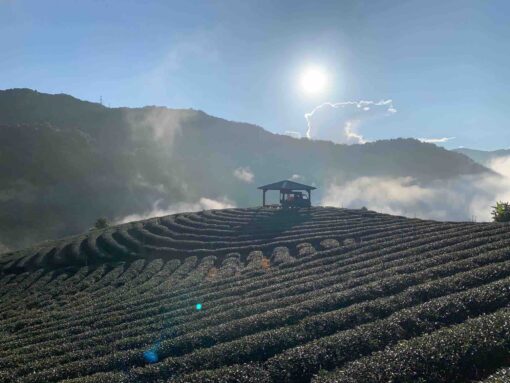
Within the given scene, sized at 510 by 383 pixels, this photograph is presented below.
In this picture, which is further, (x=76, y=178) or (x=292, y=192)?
(x=76, y=178)

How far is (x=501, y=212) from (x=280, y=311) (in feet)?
121

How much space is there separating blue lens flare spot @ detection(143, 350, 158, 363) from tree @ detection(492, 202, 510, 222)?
42860mm

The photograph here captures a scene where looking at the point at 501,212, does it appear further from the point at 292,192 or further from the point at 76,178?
the point at 76,178

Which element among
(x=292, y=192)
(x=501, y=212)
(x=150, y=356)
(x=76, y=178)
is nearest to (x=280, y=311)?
(x=150, y=356)

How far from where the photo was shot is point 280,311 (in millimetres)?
22469

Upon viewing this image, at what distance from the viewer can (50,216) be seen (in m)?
127

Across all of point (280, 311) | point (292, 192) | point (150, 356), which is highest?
point (292, 192)

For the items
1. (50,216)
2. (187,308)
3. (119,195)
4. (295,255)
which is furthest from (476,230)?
(119,195)

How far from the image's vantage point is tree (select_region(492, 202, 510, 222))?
152 ft

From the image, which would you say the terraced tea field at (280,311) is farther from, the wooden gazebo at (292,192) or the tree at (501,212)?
the wooden gazebo at (292,192)

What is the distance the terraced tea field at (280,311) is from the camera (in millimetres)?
14984

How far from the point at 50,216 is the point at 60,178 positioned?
69.2 ft

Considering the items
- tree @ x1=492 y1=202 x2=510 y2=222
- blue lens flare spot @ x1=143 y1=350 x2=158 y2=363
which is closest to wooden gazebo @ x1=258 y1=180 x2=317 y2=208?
tree @ x1=492 y1=202 x2=510 y2=222

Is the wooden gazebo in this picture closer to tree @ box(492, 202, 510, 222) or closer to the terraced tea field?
the terraced tea field
